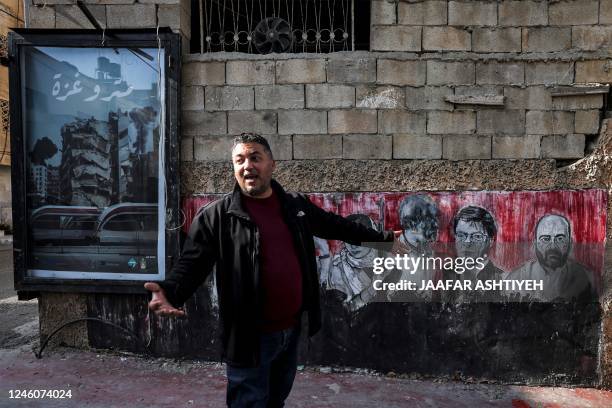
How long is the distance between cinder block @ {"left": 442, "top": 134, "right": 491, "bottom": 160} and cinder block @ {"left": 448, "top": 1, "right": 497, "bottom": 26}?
0.99m

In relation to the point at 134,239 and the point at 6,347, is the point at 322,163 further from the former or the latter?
the point at 6,347

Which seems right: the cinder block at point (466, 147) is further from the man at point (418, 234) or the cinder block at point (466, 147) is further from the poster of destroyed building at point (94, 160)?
the poster of destroyed building at point (94, 160)

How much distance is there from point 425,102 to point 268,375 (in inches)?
103

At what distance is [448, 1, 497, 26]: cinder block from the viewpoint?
3641 millimetres

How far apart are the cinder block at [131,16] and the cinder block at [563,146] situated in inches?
141

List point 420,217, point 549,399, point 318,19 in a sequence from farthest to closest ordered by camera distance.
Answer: point 318,19
point 420,217
point 549,399

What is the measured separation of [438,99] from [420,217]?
103cm

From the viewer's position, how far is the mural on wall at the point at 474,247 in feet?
11.8

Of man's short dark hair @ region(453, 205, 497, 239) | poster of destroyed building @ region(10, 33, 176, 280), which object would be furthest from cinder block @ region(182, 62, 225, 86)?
man's short dark hair @ region(453, 205, 497, 239)

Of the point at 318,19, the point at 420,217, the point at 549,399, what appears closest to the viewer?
the point at 549,399

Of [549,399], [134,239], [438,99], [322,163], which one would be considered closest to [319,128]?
[322,163]

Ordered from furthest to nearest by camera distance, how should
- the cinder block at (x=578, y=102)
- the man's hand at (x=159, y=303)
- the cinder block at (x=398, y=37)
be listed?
the cinder block at (x=398, y=37) < the cinder block at (x=578, y=102) < the man's hand at (x=159, y=303)

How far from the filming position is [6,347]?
4.17m

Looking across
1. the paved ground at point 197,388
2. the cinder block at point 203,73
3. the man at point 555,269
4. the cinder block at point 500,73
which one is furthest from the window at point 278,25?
the paved ground at point 197,388
